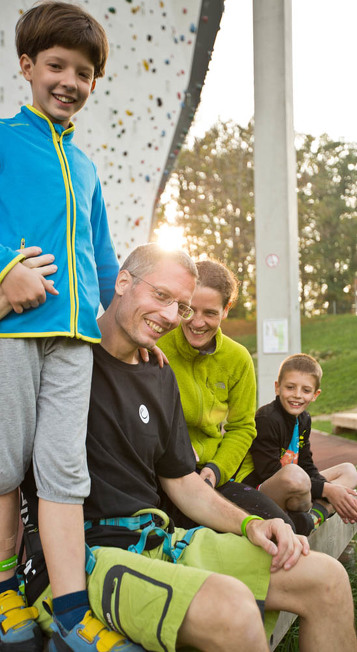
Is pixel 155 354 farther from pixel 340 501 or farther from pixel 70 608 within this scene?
pixel 340 501

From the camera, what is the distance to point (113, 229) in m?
3.79

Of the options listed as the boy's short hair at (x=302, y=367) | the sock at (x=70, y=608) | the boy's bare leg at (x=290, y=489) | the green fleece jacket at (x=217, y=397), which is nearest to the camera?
the sock at (x=70, y=608)

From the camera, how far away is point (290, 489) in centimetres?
253

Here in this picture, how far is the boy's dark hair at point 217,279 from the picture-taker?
2.37 meters

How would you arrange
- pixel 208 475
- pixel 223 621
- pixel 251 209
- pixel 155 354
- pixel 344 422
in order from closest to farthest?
1. pixel 223 621
2. pixel 155 354
3. pixel 208 475
4. pixel 344 422
5. pixel 251 209

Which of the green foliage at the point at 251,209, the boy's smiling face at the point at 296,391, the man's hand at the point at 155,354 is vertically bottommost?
the boy's smiling face at the point at 296,391

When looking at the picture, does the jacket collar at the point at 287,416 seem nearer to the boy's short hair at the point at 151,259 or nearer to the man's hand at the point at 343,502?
the man's hand at the point at 343,502

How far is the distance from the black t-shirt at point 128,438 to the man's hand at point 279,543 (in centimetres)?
30

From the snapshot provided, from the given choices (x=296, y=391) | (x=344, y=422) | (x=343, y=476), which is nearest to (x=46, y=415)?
(x=296, y=391)

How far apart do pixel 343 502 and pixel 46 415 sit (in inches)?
69.4

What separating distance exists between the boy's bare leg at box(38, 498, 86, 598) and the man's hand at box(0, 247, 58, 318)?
476mm

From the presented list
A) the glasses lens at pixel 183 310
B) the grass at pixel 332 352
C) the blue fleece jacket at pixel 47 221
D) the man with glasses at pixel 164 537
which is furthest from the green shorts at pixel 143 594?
the grass at pixel 332 352

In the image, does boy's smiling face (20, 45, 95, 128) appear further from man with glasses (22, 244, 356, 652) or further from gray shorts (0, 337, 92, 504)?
gray shorts (0, 337, 92, 504)

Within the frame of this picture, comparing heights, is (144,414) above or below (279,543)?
above
